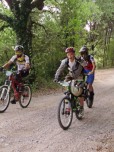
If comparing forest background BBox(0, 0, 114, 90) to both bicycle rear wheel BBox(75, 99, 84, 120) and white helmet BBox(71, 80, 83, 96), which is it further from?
white helmet BBox(71, 80, 83, 96)

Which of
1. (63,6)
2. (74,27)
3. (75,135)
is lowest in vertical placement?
(75,135)

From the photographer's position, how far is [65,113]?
284 inches

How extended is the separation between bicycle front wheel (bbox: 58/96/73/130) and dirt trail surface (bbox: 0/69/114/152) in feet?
0.49

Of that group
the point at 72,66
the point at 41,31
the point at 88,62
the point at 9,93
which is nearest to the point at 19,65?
the point at 9,93

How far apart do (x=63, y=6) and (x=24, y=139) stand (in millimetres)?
11550

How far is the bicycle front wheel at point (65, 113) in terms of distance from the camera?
711cm

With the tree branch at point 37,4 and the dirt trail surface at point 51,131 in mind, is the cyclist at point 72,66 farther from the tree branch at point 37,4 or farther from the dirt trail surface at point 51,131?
the tree branch at point 37,4

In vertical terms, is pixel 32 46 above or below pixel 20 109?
above

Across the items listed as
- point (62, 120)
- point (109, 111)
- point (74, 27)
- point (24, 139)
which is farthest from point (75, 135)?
point (74, 27)

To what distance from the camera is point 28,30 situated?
47.6 feet

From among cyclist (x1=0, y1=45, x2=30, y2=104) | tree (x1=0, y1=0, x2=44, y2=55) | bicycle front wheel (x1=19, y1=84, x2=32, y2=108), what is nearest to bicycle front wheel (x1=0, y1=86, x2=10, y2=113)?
cyclist (x1=0, y1=45, x2=30, y2=104)

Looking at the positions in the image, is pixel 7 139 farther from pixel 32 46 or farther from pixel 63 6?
pixel 63 6

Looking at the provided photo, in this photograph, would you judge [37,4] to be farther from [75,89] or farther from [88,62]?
[75,89]

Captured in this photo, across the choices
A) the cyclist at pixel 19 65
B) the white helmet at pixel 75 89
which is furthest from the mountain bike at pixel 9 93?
the white helmet at pixel 75 89
